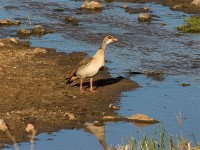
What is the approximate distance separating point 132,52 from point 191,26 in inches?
164

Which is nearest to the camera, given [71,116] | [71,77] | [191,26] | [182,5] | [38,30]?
[71,116]

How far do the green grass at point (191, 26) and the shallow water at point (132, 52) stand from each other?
0.27 metres

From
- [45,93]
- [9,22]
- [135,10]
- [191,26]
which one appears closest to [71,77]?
[45,93]

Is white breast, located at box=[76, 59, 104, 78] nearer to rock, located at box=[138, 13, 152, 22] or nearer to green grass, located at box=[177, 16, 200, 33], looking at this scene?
green grass, located at box=[177, 16, 200, 33]

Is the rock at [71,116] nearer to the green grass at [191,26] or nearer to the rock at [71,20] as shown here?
the green grass at [191,26]

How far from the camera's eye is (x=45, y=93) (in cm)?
1452

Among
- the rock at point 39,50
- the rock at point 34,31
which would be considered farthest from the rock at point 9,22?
the rock at point 39,50

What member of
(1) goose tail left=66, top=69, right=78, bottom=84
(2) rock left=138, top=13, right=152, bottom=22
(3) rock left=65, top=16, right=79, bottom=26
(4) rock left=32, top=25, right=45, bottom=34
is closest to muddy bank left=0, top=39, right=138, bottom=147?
(1) goose tail left=66, top=69, right=78, bottom=84

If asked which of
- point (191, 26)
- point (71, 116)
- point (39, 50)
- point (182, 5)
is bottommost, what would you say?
point (71, 116)

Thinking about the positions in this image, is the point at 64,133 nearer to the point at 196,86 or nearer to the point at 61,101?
the point at 61,101

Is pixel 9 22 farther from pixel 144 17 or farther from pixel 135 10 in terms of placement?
pixel 135 10

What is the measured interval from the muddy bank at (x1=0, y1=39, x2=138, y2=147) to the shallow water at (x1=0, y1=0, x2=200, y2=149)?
0.42m

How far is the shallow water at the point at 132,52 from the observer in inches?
472

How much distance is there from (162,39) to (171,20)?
12.0ft
